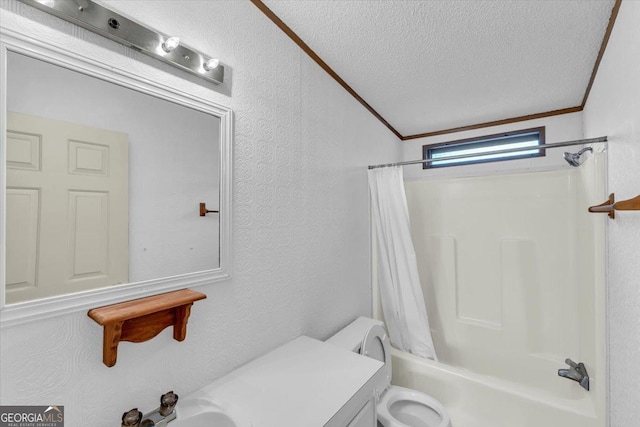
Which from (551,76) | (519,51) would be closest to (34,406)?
(519,51)

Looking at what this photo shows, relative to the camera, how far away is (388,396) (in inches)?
65.4

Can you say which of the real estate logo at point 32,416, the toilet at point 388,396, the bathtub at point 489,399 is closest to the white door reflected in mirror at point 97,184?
the real estate logo at point 32,416

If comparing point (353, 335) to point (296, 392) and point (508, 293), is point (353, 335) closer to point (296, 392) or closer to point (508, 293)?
point (296, 392)

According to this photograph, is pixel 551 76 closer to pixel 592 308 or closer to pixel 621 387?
pixel 592 308

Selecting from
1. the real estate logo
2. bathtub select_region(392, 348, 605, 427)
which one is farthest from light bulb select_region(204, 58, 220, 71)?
A: bathtub select_region(392, 348, 605, 427)

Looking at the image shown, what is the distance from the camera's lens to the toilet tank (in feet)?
5.05

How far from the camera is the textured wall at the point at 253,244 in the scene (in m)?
0.73

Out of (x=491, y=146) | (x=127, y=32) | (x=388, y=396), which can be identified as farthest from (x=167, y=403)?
(x=491, y=146)

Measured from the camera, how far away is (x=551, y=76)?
1752mm

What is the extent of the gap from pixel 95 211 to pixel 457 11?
170 centimetres

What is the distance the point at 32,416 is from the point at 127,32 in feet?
3.58

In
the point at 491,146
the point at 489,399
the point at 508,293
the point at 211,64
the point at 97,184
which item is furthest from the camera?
the point at 491,146

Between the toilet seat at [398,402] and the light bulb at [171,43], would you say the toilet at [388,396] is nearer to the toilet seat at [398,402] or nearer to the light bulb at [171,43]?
the toilet seat at [398,402]

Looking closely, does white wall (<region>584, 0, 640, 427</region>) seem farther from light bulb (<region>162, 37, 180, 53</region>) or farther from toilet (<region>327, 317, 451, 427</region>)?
light bulb (<region>162, 37, 180, 53</region>)
